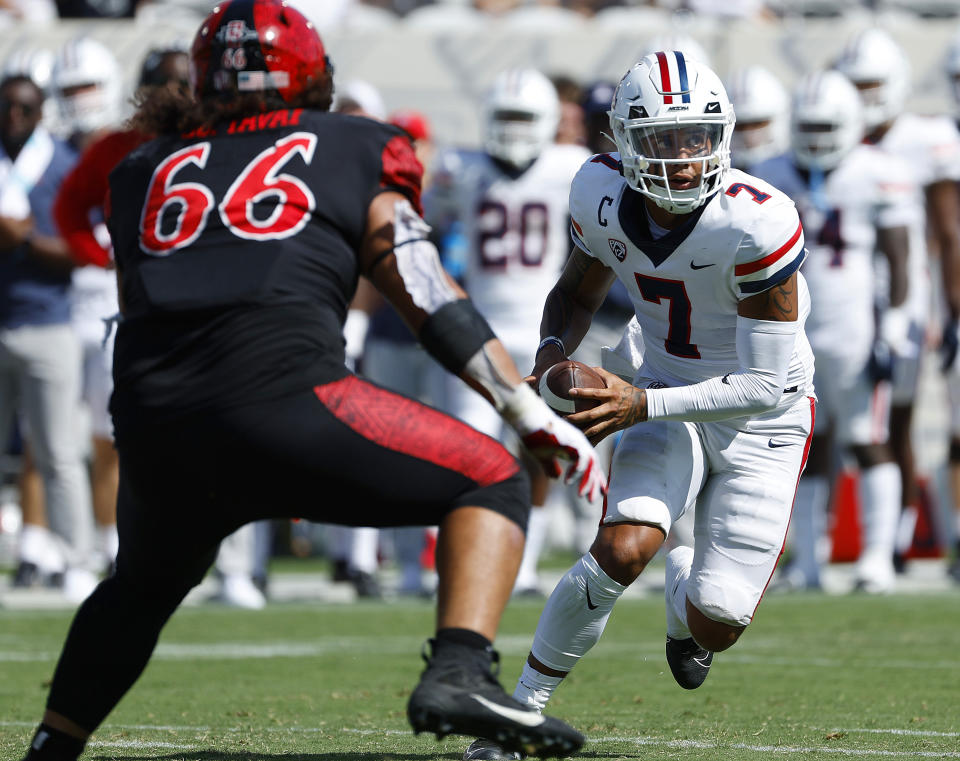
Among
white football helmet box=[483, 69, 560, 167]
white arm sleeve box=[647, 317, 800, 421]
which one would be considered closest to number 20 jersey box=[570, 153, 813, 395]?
white arm sleeve box=[647, 317, 800, 421]

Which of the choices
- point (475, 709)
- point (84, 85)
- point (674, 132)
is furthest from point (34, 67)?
point (475, 709)

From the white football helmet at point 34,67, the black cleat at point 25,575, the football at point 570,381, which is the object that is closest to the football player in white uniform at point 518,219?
the black cleat at point 25,575

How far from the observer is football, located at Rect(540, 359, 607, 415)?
A: 3979mm

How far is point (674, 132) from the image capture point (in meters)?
4.22

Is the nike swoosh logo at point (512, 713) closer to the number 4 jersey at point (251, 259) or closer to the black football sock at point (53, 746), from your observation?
the number 4 jersey at point (251, 259)

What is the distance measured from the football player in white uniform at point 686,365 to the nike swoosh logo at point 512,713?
3.44 feet

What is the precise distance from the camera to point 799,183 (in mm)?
8391

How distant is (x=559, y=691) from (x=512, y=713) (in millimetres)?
2330

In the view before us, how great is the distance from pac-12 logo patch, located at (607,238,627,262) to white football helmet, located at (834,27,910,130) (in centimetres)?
499

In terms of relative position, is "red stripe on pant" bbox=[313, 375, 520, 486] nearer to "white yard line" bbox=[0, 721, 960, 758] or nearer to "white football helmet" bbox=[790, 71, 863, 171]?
"white yard line" bbox=[0, 721, 960, 758]

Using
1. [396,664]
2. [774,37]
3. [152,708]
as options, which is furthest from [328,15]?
[152,708]

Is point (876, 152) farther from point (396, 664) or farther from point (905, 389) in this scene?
point (396, 664)

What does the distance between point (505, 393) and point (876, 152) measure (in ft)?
19.1

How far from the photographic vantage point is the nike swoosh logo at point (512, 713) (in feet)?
9.69
